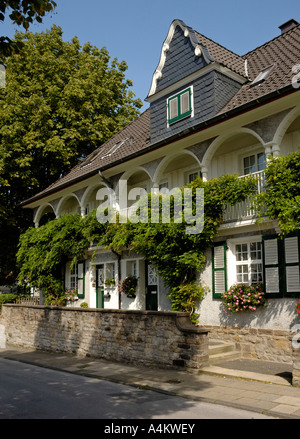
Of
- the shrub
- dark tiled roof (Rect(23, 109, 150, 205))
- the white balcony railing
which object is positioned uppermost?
dark tiled roof (Rect(23, 109, 150, 205))

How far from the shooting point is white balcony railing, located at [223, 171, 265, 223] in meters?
12.2

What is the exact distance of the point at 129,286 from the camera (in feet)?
55.7

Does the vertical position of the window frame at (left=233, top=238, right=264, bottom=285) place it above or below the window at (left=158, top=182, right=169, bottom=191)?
below

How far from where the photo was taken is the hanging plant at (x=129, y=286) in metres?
17.0

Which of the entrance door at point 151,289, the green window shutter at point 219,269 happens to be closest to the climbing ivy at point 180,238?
the green window shutter at point 219,269

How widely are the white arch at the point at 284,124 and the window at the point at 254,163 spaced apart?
61.1 inches

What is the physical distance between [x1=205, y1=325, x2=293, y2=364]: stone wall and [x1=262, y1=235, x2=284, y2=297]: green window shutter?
3.30ft

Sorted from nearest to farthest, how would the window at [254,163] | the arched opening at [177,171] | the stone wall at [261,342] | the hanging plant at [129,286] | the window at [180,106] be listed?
the stone wall at [261,342] < the window at [254,163] < the window at [180,106] < the arched opening at [177,171] < the hanging plant at [129,286]

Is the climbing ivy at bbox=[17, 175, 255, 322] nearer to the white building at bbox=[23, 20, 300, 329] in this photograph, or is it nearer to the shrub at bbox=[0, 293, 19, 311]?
the white building at bbox=[23, 20, 300, 329]

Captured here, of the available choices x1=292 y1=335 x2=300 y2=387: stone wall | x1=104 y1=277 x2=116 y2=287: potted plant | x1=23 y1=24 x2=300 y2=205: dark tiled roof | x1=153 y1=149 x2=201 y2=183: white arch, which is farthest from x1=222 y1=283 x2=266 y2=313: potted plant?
x1=104 y1=277 x2=116 y2=287: potted plant

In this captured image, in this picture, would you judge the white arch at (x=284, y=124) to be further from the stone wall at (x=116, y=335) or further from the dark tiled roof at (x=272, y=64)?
the stone wall at (x=116, y=335)

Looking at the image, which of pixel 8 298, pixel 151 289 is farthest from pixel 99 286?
pixel 8 298
